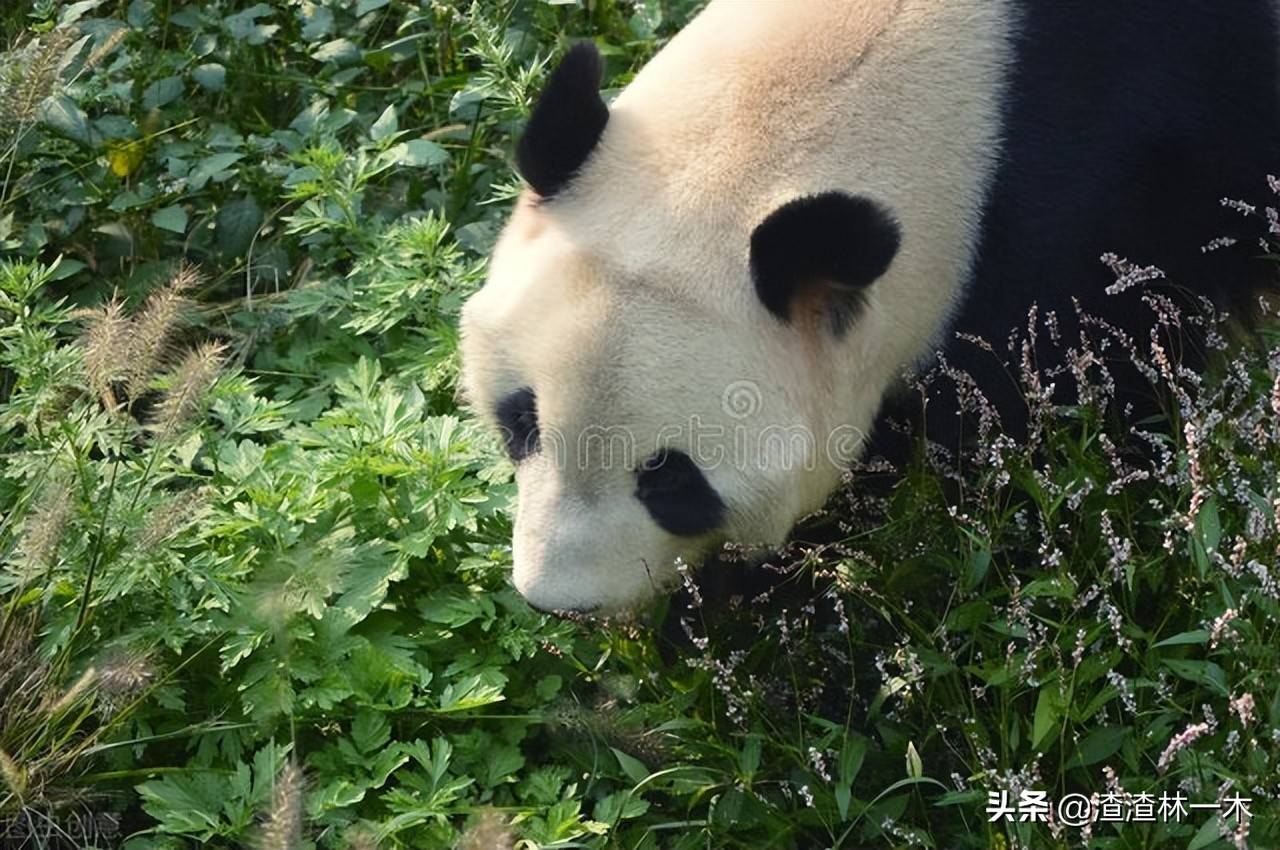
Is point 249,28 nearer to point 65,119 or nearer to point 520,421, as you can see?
point 65,119

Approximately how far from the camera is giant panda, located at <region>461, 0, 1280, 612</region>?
3.38 metres

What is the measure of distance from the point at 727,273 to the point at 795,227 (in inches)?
8.1

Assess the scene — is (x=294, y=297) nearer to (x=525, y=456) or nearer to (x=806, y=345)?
Answer: (x=525, y=456)

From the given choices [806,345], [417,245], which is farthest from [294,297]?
[806,345]

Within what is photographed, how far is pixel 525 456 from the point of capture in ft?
11.7

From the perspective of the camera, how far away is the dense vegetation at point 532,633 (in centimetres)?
331

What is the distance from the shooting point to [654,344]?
3.35 m

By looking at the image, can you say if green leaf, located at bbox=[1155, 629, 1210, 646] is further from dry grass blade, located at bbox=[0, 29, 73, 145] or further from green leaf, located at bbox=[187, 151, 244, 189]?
green leaf, located at bbox=[187, 151, 244, 189]

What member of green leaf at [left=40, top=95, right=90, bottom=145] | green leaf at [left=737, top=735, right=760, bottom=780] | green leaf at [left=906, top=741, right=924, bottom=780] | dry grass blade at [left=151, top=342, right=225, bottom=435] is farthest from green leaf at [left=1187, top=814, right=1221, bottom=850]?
green leaf at [left=40, top=95, right=90, bottom=145]

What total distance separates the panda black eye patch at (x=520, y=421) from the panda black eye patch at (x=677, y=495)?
0.80ft

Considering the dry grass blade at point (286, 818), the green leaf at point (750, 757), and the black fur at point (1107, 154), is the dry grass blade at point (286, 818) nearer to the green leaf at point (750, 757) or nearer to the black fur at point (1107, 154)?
the green leaf at point (750, 757)

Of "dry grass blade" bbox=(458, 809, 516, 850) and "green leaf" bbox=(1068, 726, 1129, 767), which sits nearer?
"dry grass blade" bbox=(458, 809, 516, 850)

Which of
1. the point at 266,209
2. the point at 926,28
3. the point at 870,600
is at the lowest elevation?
the point at 266,209

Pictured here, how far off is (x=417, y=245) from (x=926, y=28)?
149cm
